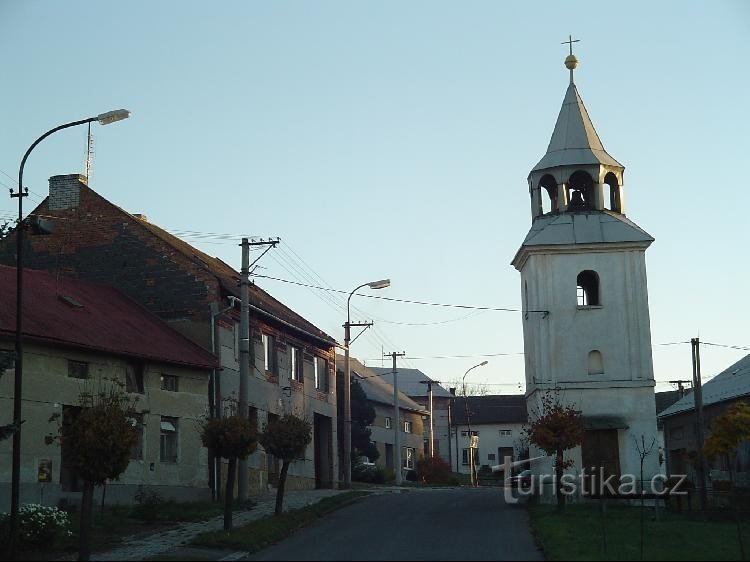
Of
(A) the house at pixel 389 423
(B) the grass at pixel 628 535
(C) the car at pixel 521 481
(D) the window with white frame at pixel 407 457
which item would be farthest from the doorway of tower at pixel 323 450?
(D) the window with white frame at pixel 407 457

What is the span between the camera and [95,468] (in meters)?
21.9

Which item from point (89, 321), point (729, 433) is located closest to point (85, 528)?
point (89, 321)

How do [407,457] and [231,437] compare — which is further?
[407,457]

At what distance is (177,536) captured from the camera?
27016 millimetres

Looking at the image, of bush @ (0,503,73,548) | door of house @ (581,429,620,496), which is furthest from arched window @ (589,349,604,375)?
bush @ (0,503,73,548)

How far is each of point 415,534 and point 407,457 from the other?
61.5m

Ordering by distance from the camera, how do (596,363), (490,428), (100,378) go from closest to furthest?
(100,378), (596,363), (490,428)

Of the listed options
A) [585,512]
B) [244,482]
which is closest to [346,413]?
[244,482]

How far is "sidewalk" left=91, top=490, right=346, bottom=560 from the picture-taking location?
23797mm

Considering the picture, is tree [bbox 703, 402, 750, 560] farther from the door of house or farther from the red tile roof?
the red tile roof

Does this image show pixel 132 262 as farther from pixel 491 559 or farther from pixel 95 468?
pixel 491 559

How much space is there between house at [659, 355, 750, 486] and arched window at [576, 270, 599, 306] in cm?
867

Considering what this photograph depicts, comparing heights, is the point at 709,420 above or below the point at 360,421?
below

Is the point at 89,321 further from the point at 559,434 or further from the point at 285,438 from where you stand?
the point at 559,434
